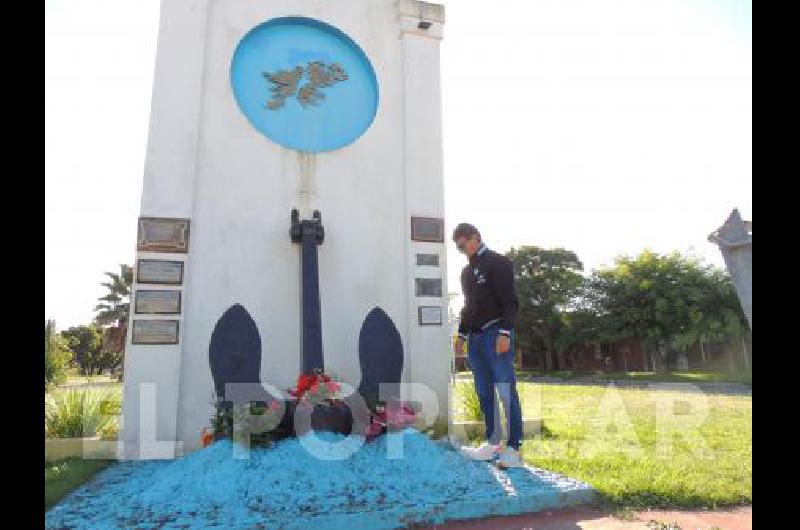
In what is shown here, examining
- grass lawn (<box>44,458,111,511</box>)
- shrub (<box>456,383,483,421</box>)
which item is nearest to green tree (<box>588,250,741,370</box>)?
shrub (<box>456,383,483,421</box>)

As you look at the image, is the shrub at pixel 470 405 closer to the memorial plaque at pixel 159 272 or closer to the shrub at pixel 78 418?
the memorial plaque at pixel 159 272

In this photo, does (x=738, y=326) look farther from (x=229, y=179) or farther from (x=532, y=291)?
(x=229, y=179)

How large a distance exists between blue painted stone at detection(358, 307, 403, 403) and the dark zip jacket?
79 cm

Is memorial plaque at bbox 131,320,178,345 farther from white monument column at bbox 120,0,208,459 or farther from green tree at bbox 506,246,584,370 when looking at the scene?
green tree at bbox 506,246,584,370

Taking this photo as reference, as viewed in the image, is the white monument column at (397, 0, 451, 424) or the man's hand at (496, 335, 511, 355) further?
the white monument column at (397, 0, 451, 424)

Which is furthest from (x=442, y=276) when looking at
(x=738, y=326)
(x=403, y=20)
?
(x=738, y=326)

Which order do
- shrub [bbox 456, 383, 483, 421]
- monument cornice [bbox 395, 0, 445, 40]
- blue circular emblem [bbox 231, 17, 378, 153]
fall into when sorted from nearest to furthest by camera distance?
blue circular emblem [bbox 231, 17, 378, 153] → shrub [bbox 456, 383, 483, 421] → monument cornice [bbox 395, 0, 445, 40]

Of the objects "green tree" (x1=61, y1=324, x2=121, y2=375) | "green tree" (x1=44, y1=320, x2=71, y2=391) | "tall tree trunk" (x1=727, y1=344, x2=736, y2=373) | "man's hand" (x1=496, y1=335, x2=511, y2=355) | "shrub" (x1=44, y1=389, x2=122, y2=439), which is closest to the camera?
"man's hand" (x1=496, y1=335, x2=511, y2=355)

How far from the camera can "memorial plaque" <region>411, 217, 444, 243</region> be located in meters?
5.84

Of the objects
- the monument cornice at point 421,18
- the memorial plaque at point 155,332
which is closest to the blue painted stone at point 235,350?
the memorial plaque at point 155,332

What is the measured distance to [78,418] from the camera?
5.31m

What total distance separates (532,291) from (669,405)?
22.8m
